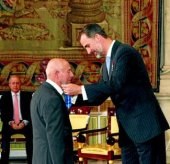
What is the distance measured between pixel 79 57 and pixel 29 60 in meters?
0.80

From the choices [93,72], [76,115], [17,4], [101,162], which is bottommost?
[101,162]

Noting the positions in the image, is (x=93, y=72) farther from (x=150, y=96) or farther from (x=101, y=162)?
(x=150, y=96)

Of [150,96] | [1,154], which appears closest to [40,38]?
[1,154]

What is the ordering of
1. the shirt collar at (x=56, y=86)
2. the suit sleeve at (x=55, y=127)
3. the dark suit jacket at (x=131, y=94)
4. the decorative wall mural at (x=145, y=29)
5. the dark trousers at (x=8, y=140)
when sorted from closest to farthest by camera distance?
the suit sleeve at (x=55, y=127) → the shirt collar at (x=56, y=86) → the dark suit jacket at (x=131, y=94) → the dark trousers at (x=8, y=140) → the decorative wall mural at (x=145, y=29)

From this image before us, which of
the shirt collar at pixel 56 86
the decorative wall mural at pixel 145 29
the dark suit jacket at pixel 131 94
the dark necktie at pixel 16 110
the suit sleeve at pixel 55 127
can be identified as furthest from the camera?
the decorative wall mural at pixel 145 29

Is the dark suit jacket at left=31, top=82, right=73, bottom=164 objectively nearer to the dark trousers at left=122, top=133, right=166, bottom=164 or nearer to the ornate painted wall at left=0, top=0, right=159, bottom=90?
the dark trousers at left=122, top=133, right=166, bottom=164

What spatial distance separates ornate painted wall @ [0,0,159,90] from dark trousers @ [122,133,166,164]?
4.78m

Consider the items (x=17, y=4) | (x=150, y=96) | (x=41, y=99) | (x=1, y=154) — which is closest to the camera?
(x=41, y=99)

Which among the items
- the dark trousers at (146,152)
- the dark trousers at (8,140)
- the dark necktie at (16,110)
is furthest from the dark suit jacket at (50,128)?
the dark necktie at (16,110)

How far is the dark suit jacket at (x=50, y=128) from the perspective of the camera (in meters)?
4.76

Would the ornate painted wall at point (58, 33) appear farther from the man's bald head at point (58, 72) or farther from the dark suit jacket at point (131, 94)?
the man's bald head at point (58, 72)

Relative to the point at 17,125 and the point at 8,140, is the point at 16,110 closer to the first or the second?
the point at 17,125

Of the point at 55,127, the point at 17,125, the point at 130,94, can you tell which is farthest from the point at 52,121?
the point at 17,125

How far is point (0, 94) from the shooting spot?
10188 millimetres
